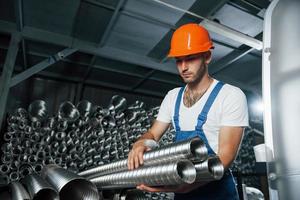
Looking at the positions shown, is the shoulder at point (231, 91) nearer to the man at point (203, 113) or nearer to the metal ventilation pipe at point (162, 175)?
the man at point (203, 113)

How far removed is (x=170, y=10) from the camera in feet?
9.04

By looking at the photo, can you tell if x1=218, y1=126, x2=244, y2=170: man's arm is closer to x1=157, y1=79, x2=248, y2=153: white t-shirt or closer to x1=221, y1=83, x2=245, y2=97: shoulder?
x1=157, y1=79, x2=248, y2=153: white t-shirt

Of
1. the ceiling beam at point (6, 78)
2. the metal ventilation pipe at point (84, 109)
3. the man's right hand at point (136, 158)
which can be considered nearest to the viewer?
the man's right hand at point (136, 158)

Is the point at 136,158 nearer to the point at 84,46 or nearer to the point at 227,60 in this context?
the point at 84,46

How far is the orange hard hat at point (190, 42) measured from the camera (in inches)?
48.5

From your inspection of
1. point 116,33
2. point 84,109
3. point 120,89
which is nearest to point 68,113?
point 84,109

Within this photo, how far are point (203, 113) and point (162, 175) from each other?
441mm

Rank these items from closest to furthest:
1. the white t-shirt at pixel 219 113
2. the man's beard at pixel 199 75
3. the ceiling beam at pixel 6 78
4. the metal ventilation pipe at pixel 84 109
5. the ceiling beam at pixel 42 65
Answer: the white t-shirt at pixel 219 113
the man's beard at pixel 199 75
the ceiling beam at pixel 6 78
the ceiling beam at pixel 42 65
the metal ventilation pipe at pixel 84 109

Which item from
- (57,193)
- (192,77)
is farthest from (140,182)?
(192,77)

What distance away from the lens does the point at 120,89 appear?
4.72m

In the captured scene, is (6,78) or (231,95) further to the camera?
(6,78)

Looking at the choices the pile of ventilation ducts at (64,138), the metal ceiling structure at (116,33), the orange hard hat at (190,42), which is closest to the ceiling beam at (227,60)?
Result: the metal ceiling structure at (116,33)

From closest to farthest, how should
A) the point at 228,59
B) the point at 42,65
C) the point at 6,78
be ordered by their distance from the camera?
the point at 6,78
the point at 42,65
the point at 228,59

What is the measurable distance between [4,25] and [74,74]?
1457 millimetres
